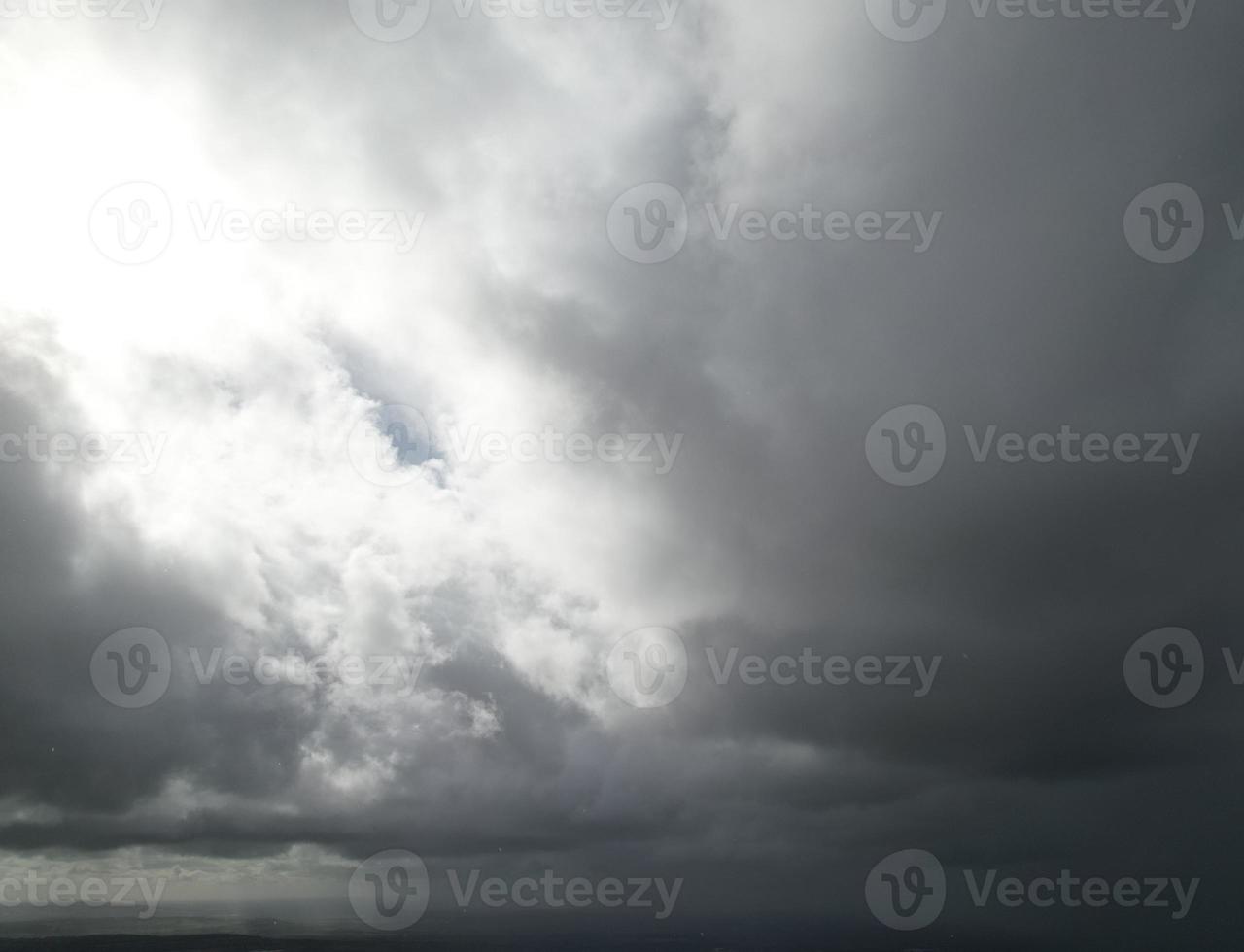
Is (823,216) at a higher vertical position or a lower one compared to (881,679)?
higher

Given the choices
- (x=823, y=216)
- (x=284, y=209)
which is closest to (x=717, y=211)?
(x=823, y=216)

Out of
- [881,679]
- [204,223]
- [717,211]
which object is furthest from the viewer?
[881,679]

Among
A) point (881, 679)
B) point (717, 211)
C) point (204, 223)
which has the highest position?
point (717, 211)

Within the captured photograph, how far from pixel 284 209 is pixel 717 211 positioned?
1961cm

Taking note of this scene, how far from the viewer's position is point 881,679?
116ft

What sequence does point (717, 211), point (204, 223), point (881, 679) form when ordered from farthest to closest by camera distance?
point (881, 679), point (717, 211), point (204, 223)

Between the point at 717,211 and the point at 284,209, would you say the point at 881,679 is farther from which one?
the point at 284,209

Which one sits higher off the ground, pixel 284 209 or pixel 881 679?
pixel 284 209

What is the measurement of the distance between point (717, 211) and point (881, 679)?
2547 cm

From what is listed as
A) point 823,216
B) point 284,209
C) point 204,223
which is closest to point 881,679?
point 823,216

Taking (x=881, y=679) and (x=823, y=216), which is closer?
(x=823, y=216)

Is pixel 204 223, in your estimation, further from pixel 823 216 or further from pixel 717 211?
pixel 823 216

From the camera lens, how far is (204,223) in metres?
29.1

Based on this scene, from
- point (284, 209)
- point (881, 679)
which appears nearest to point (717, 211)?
point (284, 209)
